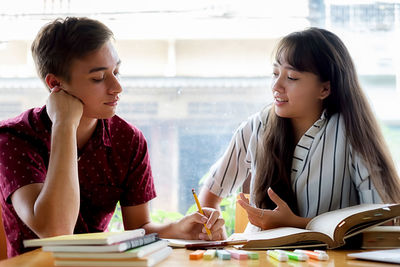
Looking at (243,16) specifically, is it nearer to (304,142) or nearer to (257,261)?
(304,142)

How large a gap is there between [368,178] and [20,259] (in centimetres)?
101

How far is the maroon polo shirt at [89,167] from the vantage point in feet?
4.42

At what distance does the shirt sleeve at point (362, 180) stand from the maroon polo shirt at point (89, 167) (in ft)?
2.09

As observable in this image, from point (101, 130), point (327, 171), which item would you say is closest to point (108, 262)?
point (101, 130)

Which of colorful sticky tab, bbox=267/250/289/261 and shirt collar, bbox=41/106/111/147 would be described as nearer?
colorful sticky tab, bbox=267/250/289/261

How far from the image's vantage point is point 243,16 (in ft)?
8.01

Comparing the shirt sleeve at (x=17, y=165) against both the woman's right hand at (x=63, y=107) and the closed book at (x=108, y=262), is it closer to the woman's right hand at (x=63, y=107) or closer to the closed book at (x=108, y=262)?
the woman's right hand at (x=63, y=107)

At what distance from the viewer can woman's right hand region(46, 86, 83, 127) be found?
133 centimetres

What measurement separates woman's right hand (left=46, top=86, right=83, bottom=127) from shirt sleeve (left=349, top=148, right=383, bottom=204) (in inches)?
32.8

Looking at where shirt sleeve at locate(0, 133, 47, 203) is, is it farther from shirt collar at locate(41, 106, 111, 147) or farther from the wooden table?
Answer: the wooden table

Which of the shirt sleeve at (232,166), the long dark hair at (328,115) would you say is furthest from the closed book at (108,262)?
the shirt sleeve at (232,166)

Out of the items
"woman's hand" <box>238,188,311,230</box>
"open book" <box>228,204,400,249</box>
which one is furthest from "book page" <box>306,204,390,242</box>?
"woman's hand" <box>238,188,311,230</box>

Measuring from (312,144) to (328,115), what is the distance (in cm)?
15

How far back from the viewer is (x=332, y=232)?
1.10 m
